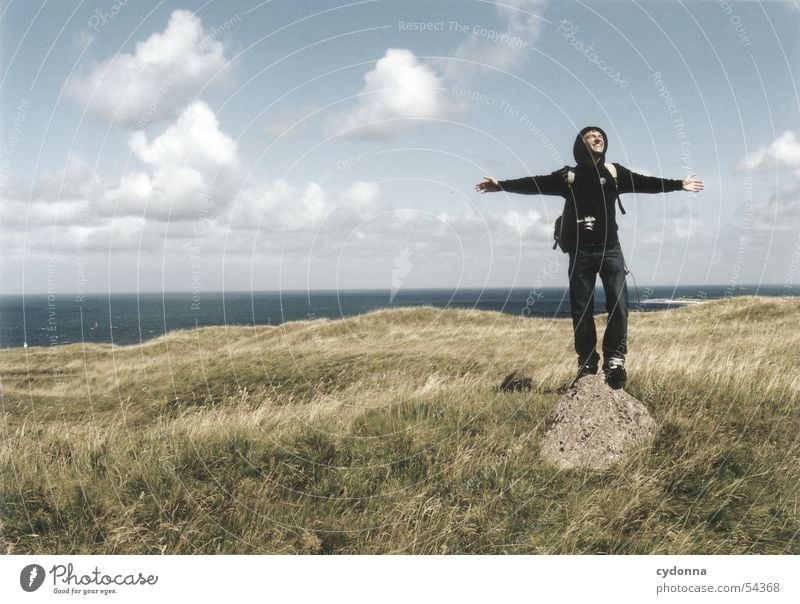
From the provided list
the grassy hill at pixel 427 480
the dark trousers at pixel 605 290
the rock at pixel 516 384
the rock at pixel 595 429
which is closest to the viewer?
the grassy hill at pixel 427 480

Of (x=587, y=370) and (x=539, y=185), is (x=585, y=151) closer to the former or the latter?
(x=539, y=185)

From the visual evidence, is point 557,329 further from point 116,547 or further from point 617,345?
point 116,547

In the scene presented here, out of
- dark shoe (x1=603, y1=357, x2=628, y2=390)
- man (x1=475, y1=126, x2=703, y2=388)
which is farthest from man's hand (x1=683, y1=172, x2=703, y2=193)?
dark shoe (x1=603, y1=357, x2=628, y2=390)

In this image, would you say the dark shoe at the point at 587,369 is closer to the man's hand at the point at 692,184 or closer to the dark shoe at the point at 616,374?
the dark shoe at the point at 616,374

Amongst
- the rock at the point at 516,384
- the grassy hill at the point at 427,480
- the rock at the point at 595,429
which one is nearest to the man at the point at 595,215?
the rock at the point at 595,429

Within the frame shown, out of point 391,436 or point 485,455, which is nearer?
point 485,455

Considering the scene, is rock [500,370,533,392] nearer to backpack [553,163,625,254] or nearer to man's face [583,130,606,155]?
backpack [553,163,625,254]

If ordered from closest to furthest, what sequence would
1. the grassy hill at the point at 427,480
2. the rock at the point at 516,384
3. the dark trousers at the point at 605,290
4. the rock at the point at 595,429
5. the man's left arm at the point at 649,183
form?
the grassy hill at the point at 427,480 → the rock at the point at 595,429 → the man's left arm at the point at 649,183 → the dark trousers at the point at 605,290 → the rock at the point at 516,384

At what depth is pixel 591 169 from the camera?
6996 mm

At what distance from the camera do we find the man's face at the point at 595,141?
696 centimetres

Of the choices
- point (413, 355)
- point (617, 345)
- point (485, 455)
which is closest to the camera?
point (485, 455)
